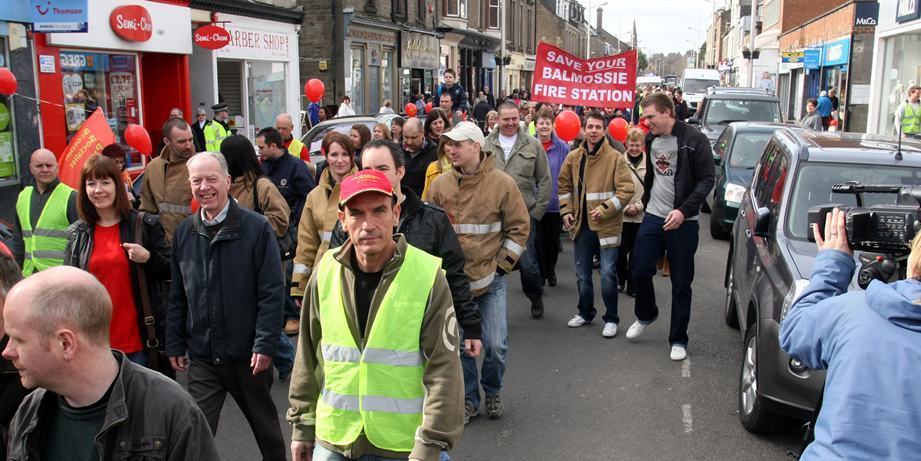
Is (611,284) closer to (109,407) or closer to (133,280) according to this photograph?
(133,280)

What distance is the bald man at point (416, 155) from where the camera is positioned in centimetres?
809

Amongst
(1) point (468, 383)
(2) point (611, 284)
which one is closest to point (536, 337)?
(2) point (611, 284)

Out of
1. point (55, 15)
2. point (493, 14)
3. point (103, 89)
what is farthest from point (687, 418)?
point (493, 14)

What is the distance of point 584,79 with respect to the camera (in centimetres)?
1176

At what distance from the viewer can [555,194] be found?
8.91m

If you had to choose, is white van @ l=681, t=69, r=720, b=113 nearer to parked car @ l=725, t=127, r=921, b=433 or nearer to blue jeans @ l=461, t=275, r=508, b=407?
Answer: parked car @ l=725, t=127, r=921, b=433

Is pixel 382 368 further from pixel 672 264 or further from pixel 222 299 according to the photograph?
pixel 672 264

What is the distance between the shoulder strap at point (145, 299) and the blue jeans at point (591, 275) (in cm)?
398

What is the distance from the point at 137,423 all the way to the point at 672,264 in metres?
5.16

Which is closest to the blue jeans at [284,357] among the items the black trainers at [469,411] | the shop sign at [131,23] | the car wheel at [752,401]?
the black trainers at [469,411]

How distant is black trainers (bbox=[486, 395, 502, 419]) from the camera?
5824 millimetres

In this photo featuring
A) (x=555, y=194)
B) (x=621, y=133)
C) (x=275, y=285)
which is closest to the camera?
(x=275, y=285)

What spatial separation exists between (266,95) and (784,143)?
677 inches

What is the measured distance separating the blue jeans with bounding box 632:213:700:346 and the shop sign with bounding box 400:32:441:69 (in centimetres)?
2728
